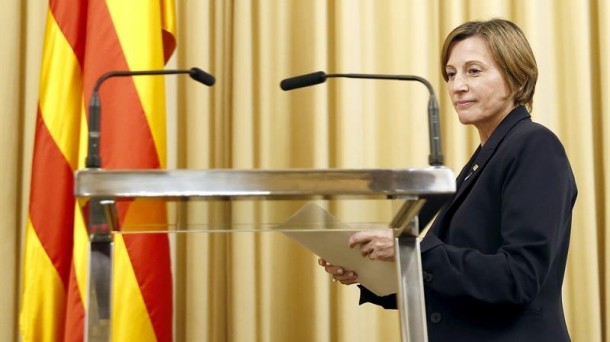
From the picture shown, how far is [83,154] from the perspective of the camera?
2445mm

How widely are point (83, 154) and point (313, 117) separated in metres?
0.94

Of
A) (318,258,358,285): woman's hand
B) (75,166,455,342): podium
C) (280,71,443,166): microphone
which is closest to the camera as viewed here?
(75,166,455,342): podium

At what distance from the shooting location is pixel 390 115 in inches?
123

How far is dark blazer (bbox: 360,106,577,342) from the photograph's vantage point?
1584mm

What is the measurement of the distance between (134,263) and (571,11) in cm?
190

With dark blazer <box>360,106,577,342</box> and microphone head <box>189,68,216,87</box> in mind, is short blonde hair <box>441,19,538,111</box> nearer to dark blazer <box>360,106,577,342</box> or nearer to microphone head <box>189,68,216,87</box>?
dark blazer <box>360,106,577,342</box>

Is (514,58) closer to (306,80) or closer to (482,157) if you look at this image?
(482,157)

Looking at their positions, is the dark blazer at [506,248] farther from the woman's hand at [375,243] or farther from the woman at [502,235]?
the woman's hand at [375,243]

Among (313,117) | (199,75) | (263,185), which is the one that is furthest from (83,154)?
(263,185)

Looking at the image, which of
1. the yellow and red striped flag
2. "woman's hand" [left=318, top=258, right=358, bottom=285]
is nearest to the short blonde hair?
"woman's hand" [left=318, top=258, right=358, bottom=285]

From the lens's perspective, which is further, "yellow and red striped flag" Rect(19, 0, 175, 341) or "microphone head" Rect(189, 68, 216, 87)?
"yellow and red striped flag" Rect(19, 0, 175, 341)

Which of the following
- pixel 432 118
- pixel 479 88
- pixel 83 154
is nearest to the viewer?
pixel 432 118

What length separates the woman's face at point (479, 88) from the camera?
1959mm

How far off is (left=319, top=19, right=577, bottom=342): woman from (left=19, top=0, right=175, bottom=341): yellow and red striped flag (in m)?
0.75
